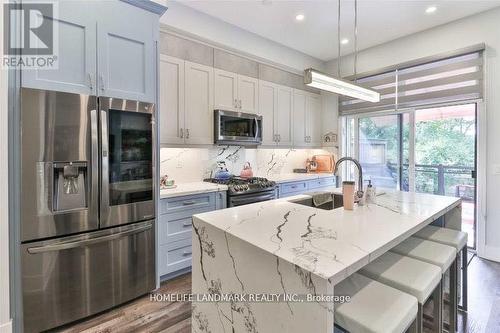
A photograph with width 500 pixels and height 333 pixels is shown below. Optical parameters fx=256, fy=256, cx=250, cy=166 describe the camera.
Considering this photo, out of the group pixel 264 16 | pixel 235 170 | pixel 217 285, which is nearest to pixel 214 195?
pixel 235 170

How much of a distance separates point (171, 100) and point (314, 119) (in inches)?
110

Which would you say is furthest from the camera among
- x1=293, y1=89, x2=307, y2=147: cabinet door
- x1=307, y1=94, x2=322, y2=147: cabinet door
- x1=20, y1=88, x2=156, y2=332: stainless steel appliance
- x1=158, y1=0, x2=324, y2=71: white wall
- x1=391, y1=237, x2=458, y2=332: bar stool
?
x1=307, y1=94, x2=322, y2=147: cabinet door

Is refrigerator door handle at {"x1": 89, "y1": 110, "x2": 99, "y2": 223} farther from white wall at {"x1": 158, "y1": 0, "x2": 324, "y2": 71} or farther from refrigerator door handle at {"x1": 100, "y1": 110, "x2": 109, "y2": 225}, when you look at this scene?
white wall at {"x1": 158, "y1": 0, "x2": 324, "y2": 71}

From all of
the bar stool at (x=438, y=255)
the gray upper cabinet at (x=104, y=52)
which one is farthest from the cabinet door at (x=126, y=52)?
the bar stool at (x=438, y=255)

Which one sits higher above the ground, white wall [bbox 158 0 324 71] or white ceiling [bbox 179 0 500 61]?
white ceiling [bbox 179 0 500 61]

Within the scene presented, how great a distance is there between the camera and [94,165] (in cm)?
202

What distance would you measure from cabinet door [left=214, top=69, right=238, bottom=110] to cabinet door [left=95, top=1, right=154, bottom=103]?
106 cm

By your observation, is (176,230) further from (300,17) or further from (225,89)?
(300,17)

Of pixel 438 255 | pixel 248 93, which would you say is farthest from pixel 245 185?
pixel 438 255

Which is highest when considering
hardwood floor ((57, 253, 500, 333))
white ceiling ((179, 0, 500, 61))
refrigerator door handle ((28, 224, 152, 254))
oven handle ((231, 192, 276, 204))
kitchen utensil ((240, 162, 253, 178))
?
white ceiling ((179, 0, 500, 61))

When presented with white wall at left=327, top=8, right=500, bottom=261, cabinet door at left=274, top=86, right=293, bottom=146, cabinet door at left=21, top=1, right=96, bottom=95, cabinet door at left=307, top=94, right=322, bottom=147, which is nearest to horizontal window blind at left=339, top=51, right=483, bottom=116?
white wall at left=327, top=8, right=500, bottom=261

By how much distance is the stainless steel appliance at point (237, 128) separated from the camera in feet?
10.8

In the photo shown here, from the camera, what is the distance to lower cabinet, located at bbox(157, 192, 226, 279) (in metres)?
2.60

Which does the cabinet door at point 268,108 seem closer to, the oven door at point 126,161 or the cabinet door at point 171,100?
the cabinet door at point 171,100
